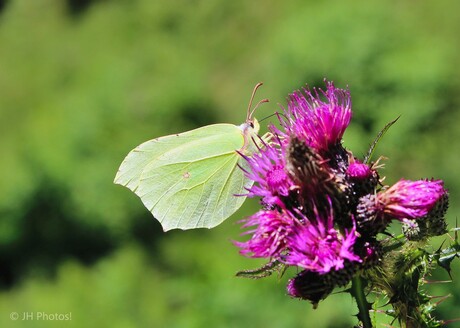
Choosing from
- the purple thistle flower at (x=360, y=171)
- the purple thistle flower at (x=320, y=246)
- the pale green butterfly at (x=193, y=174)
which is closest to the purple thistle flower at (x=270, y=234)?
the purple thistle flower at (x=320, y=246)

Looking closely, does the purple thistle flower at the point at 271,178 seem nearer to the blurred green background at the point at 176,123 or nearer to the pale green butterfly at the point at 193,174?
the pale green butterfly at the point at 193,174

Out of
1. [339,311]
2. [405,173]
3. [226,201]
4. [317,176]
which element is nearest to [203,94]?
[405,173]

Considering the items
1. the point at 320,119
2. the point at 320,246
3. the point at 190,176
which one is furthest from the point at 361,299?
the point at 190,176

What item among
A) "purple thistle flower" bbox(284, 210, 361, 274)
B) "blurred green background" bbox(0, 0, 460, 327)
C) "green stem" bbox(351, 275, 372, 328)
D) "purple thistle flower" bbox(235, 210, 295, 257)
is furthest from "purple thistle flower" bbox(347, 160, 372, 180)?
"blurred green background" bbox(0, 0, 460, 327)

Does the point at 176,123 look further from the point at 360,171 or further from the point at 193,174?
the point at 360,171

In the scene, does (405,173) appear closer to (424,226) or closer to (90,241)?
(90,241)

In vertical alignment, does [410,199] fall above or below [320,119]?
below

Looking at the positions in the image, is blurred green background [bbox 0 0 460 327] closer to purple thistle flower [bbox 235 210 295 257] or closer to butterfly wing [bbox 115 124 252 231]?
butterfly wing [bbox 115 124 252 231]
